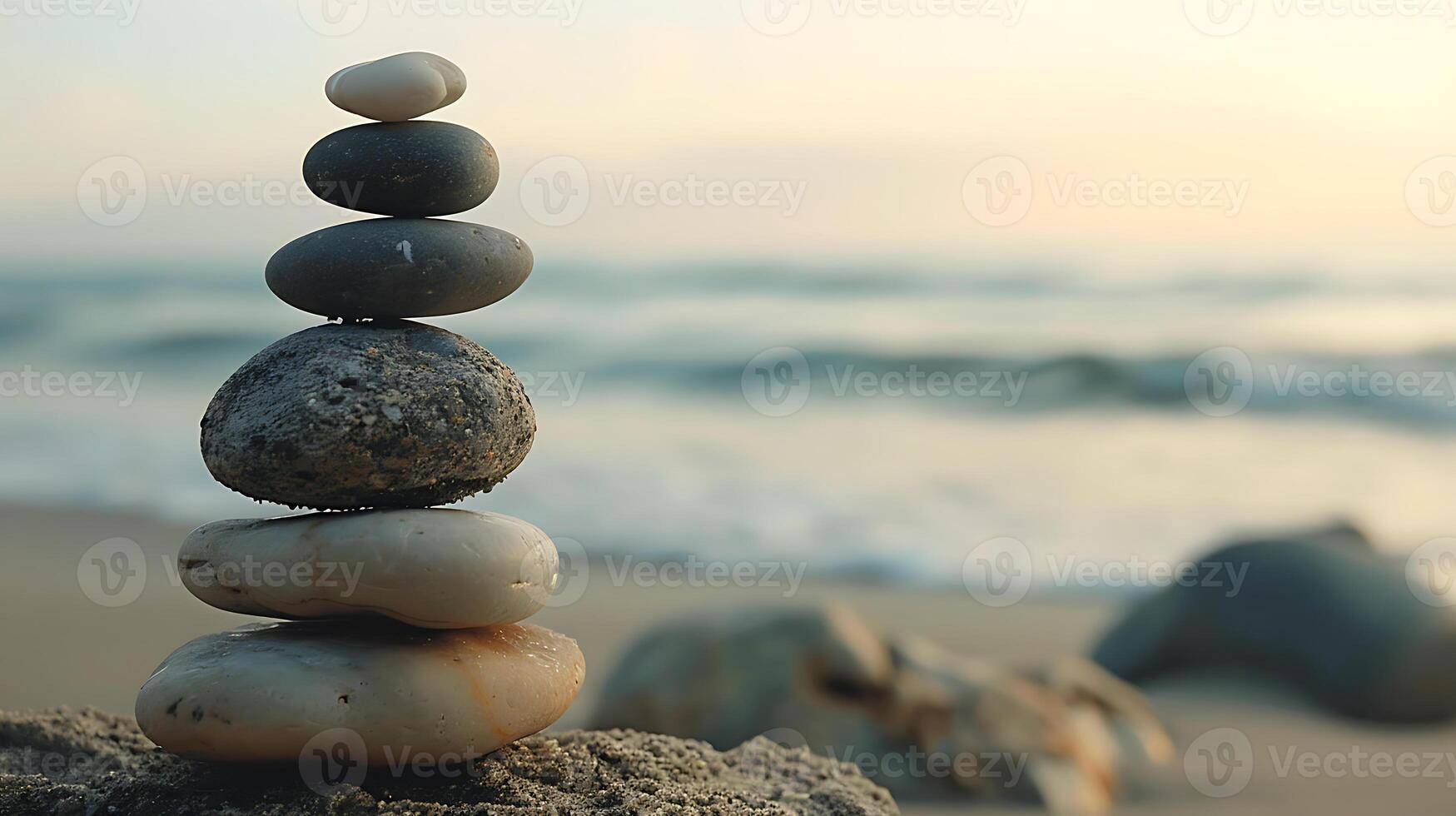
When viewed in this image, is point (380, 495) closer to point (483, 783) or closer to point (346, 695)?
point (346, 695)

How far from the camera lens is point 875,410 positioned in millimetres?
13773

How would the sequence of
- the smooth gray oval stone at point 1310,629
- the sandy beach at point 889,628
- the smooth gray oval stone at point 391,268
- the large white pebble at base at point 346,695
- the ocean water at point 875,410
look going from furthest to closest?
the ocean water at point 875,410
the smooth gray oval stone at point 1310,629
the sandy beach at point 889,628
the smooth gray oval stone at point 391,268
the large white pebble at base at point 346,695

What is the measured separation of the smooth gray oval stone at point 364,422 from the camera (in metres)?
3.33

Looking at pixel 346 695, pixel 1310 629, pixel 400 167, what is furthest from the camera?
pixel 1310 629

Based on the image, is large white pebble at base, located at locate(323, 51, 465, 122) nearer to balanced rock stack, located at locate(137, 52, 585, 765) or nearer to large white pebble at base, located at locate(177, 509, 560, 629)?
balanced rock stack, located at locate(137, 52, 585, 765)

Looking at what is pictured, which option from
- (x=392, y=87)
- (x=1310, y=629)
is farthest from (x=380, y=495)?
(x=1310, y=629)

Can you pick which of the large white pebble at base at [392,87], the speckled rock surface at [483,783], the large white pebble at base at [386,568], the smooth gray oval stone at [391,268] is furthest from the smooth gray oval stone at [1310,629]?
the large white pebble at base at [392,87]

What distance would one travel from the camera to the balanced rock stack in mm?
3322

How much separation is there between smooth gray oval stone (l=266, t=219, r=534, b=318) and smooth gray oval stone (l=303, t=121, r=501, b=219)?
0.06 m

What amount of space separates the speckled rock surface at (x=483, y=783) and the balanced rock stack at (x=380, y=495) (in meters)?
0.13

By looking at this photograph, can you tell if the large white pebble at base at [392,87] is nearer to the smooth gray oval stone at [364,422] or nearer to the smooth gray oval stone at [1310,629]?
the smooth gray oval stone at [364,422]

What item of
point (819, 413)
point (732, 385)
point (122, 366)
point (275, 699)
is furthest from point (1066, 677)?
point (122, 366)

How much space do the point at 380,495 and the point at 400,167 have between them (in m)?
0.94

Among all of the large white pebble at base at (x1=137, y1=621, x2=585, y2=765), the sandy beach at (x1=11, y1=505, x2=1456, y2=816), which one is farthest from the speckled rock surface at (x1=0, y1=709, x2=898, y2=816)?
the sandy beach at (x1=11, y1=505, x2=1456, y2=816)
